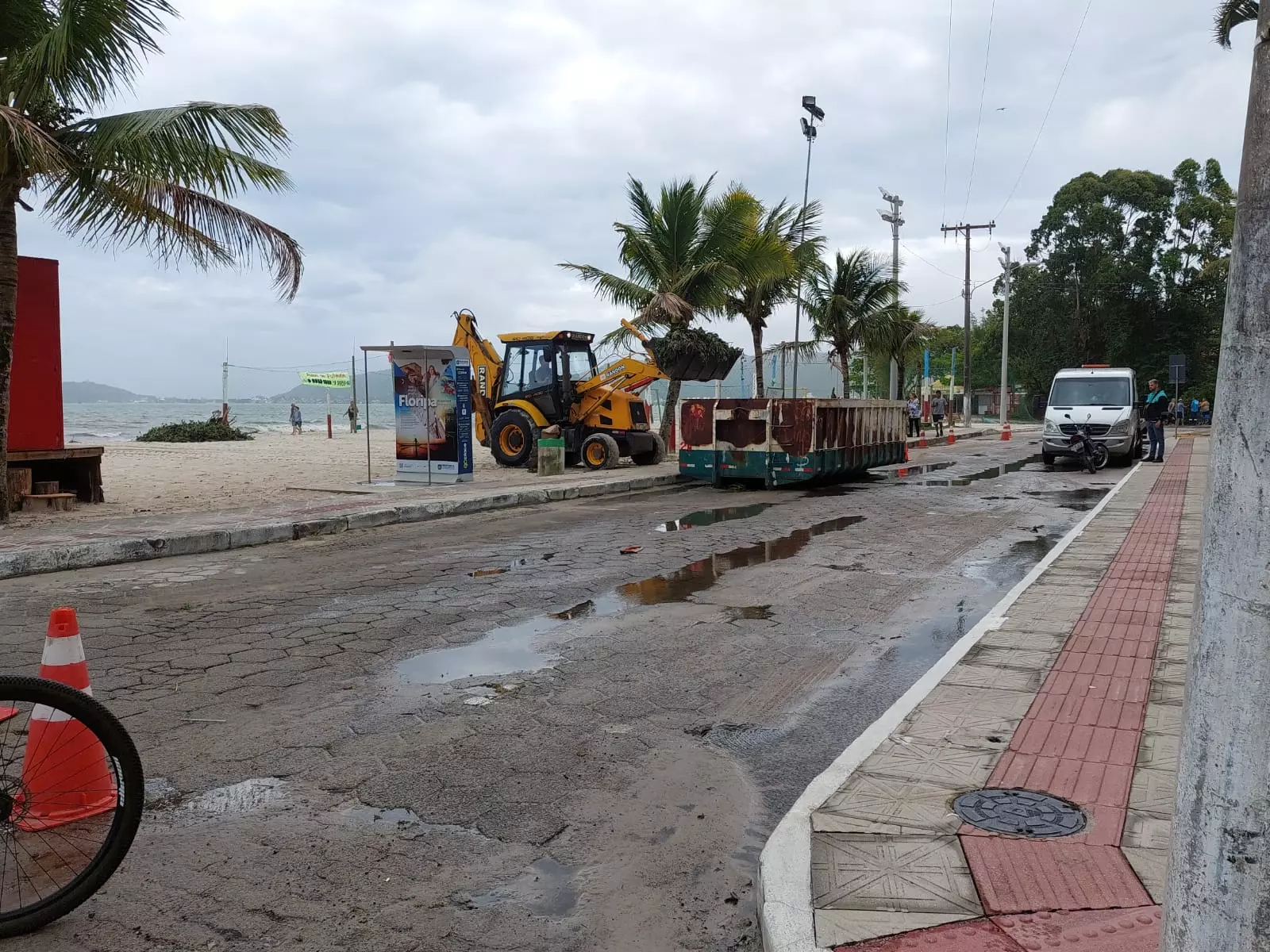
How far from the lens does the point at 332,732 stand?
15.8 ft

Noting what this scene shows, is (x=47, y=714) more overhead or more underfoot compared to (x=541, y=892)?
more overhead

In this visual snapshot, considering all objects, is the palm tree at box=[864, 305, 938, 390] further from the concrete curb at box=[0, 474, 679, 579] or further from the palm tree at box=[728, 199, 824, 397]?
the concrete curb at box=[0, 474, 679, 579]

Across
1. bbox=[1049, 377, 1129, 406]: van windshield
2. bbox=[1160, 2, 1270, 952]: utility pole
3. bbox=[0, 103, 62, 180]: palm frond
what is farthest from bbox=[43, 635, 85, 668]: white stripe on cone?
bbox=[1049, 377, 1129, 406]: van windshield

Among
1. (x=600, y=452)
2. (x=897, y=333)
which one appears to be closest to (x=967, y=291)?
(x=897, y=333)

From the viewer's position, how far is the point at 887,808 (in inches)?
146

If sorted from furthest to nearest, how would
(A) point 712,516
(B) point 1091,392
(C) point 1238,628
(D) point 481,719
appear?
(B) point 1091,392 → (A) point 712,516 → (D) point 481,719 → (C) point 1238,628

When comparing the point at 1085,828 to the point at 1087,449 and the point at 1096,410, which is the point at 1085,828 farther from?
the point at 1096,410

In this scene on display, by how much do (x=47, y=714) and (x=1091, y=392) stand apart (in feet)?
75.7

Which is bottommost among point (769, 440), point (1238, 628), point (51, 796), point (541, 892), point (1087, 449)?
point (541, 892)

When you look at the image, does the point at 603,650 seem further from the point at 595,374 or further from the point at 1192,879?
the point at 595,374

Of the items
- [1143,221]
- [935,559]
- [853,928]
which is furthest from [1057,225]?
[853,928]

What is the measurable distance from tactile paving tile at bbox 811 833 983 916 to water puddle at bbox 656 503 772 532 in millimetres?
8592

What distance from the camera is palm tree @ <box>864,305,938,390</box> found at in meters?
33.5

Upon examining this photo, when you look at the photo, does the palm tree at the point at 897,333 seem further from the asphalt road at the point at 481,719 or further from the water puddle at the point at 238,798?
the water puddle at the point at 238,798
